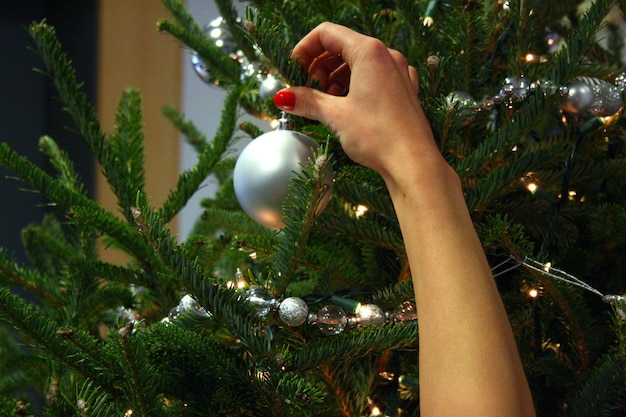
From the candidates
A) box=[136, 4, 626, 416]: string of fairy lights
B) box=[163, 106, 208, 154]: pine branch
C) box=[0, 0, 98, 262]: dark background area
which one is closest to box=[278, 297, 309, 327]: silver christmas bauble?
box=[136, 4, 626, 416]: string of fairy lights

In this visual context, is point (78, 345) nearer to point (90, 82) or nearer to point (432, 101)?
point (432, 101)

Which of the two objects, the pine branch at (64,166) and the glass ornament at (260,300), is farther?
the pine branch at (64,166)

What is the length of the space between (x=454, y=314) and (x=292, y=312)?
11cm

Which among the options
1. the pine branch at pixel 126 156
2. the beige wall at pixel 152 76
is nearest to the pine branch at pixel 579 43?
the pine branch at pixel 126 156

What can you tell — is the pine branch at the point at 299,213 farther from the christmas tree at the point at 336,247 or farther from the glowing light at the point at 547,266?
the glowing light at the point at 547,266

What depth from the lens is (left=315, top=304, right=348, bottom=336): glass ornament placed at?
41 cm

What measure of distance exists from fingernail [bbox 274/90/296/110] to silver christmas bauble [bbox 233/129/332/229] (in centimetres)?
2

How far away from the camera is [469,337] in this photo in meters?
0.32

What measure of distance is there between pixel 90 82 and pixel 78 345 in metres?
1.33

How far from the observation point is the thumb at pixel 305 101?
405 millimetres

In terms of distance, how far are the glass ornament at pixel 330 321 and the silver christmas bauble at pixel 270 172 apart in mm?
63

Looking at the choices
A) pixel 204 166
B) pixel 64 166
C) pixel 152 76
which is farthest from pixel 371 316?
pixel 152 76

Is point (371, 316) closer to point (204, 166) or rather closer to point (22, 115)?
point (204, 166)

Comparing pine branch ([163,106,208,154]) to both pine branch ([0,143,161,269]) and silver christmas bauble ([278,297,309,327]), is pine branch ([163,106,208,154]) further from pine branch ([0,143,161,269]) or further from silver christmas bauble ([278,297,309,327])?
silver christmas bauble ([278,297,309,327])
